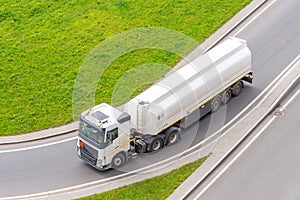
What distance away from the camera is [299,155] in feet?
121

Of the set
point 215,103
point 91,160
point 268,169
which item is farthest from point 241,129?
point 91,160

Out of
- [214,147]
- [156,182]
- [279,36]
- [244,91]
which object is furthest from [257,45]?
[156,182]

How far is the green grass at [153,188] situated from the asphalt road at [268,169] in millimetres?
1596

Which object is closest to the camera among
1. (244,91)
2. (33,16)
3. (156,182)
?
(156,182)

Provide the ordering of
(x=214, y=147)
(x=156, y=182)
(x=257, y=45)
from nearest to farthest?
(x=156, y=182) → (x=214, y=147) → (x=257, y=45)

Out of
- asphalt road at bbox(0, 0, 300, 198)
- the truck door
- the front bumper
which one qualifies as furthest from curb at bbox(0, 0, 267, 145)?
the truck door

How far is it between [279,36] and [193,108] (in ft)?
40.0

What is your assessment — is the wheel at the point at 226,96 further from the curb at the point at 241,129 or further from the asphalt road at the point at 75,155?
the curb at the point at 241,129

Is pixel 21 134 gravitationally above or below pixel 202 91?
below

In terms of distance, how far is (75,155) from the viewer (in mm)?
37156

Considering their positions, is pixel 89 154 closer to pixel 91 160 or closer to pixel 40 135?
pixel 91 160

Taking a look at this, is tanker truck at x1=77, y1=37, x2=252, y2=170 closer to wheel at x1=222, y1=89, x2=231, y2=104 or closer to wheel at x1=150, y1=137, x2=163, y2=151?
wheel at x1=150, y1=137, x2=163, y2=151

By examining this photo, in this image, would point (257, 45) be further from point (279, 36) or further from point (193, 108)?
point (193, 108)

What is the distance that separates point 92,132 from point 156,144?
4.02m
